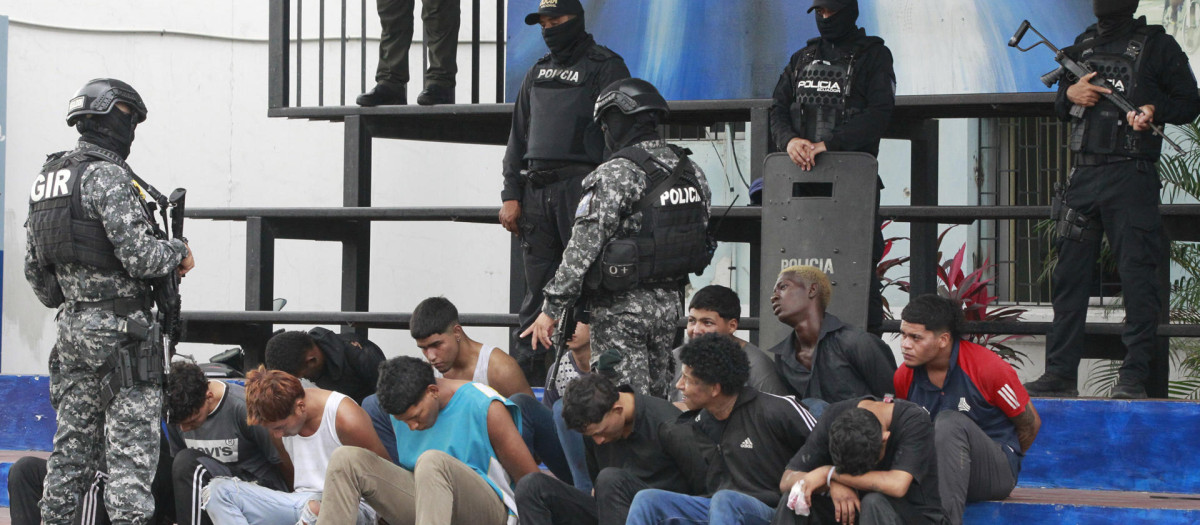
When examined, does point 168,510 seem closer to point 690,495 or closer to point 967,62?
point 690,495

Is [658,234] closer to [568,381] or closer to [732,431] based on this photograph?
[568,381]

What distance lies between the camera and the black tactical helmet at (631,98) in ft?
17.1

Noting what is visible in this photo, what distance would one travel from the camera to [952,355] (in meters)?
4.86

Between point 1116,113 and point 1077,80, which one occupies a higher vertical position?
point 1077,80

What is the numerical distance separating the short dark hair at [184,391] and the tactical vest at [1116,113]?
3.62 meters

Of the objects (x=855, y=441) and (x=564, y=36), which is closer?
(x=855, y=441)

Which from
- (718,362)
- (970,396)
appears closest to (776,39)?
(970,396)

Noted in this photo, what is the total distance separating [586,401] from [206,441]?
168 centimetres

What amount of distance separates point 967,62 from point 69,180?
424 centimetres

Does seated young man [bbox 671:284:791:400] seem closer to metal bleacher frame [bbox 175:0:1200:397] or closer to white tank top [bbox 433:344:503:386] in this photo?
metal bleacher frame [bbox 175:0:1200:397]

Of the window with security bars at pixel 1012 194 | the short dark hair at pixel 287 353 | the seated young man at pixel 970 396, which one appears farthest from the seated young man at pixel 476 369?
the window with security bars at pixel 1012 194

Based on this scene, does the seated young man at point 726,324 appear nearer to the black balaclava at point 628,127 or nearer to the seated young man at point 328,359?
the black balaclava at point 628,127

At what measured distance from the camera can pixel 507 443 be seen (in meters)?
5.05

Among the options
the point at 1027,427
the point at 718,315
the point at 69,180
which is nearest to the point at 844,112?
the point at 718,315
